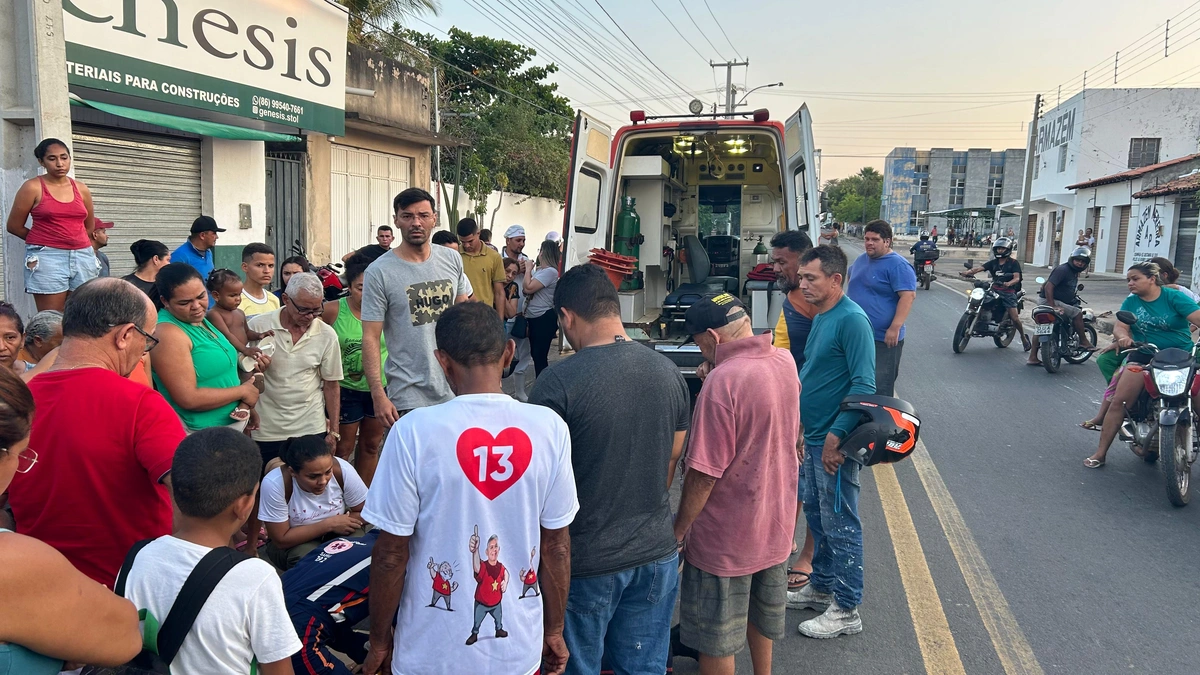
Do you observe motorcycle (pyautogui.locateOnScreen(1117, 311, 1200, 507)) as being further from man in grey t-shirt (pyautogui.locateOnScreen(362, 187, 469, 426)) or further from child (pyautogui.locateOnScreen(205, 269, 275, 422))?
child (pyautogui.locateOnScreen(205, 269, 275, 422))

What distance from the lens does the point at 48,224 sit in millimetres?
5074

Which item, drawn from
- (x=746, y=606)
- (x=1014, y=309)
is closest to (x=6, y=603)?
(x=746, y=606)

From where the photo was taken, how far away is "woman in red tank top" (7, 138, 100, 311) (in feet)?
16.2

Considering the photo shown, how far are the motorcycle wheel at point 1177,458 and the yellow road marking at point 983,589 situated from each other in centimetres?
137

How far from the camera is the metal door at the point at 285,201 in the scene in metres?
11.8

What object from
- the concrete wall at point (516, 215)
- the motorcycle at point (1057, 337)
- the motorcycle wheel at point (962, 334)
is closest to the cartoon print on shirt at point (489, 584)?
the motorcycle at point (1057, 337)

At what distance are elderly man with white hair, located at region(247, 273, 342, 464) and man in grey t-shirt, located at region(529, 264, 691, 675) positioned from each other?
6.87 ft

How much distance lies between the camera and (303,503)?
12.2 feet

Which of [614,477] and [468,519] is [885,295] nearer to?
[614,477]

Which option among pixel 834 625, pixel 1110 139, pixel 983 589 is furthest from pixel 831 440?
pixel 1110 139

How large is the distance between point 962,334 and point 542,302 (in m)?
6.48

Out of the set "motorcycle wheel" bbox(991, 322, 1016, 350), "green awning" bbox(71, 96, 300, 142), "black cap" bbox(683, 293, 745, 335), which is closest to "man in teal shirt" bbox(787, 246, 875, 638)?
"black cap" bbox(683, 293, 745, 335)

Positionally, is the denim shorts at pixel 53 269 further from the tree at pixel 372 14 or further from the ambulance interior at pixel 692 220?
the tree at pixel 372 14

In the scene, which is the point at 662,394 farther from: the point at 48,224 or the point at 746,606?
the point at 48,224
